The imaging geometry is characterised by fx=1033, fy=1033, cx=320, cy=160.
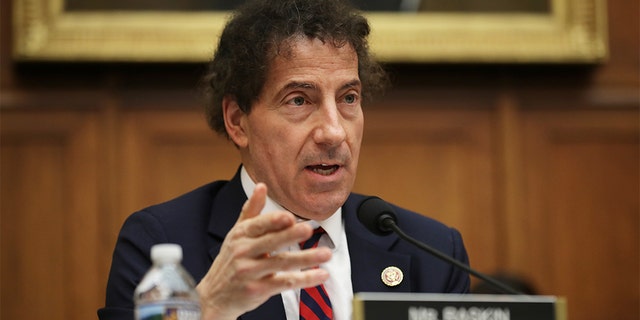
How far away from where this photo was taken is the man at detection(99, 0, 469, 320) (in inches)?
122

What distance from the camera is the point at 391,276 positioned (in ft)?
10.6

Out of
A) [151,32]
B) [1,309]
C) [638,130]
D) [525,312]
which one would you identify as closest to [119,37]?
[151,32]

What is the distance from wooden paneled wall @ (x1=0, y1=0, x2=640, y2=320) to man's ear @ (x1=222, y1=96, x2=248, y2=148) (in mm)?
1642

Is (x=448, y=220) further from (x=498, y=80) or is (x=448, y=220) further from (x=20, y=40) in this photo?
(x=20, y=40)

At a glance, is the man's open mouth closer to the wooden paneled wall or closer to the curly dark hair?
the curly dark hair

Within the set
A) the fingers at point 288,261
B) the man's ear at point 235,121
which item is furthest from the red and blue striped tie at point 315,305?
the fingers at point 288,261

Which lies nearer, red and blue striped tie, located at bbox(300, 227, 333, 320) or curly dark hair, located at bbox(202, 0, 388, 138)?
red and blue striped tie, located at bbox(300, 227, 333, 320)

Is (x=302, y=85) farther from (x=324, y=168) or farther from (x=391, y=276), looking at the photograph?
(x=391, y=276)

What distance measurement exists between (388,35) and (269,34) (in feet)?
6.35

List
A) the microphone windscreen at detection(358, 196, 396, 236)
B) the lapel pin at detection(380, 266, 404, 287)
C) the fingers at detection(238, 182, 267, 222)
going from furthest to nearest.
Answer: the lapel pin at detection(380, 266, 404, 287) → the microphone windscreen at detection(358, 196, 396, 236) → the fingers at detection(238, 182, 267, 222)

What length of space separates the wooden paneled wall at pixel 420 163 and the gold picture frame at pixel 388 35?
4.4 inches

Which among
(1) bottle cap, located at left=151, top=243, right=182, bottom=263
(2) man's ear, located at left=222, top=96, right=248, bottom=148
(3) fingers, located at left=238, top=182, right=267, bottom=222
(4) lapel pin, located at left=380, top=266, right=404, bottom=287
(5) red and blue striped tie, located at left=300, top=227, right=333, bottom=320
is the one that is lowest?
(5) red and blue striped tie, located at left=300, top=227, right=333, bottom=320

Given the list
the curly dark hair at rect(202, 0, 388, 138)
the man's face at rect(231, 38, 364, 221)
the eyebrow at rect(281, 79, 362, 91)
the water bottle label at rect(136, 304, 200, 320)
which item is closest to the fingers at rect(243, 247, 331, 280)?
the water bottle label at rect(136, 304, 200, 320)

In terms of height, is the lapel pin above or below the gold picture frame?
below
